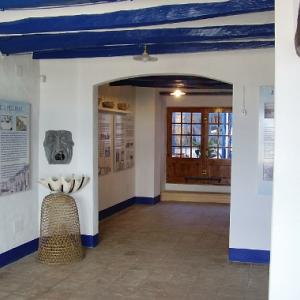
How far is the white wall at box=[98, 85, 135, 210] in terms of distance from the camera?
800 cm

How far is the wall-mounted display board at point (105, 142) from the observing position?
308 inches

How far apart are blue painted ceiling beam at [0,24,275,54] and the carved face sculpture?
1.55 meters

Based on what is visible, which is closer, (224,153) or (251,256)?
(251,256)

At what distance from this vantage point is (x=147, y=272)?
16.8 feet

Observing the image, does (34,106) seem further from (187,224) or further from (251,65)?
(187,224)

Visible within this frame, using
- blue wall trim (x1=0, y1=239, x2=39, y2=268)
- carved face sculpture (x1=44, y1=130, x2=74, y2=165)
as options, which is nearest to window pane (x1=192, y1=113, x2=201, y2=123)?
carved face sculpture (x1=44, y1=130, x2=74, y2=165)

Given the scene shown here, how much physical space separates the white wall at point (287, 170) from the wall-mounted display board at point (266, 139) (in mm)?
3110

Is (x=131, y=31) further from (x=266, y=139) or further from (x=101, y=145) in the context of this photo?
(x=101, y=145)

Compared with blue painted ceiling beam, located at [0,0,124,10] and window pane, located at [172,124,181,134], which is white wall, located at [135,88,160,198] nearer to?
window pane, located at [172,124,181,134]

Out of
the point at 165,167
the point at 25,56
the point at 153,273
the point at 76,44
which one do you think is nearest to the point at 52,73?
the point at 25,56

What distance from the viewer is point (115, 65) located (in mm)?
5891

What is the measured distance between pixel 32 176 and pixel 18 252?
942 mm

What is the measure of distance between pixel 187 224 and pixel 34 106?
3.31 metres

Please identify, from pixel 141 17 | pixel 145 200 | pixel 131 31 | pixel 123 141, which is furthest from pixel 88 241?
pixel 145 200
